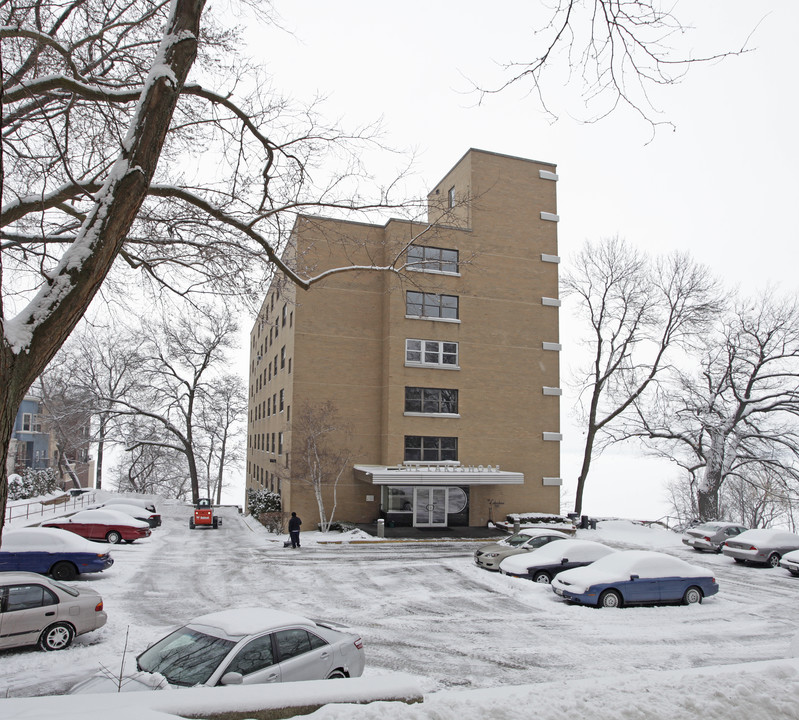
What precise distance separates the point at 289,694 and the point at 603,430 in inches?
1471

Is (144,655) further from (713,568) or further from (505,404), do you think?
(505,404)

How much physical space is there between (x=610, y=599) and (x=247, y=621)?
1094cm

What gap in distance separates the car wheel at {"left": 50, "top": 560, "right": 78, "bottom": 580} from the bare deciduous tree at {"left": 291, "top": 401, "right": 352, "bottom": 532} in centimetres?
1343

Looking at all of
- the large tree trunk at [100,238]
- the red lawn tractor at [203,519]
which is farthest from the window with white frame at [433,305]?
the large tree trunk at [100,238]

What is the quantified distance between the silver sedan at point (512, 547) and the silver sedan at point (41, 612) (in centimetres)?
1277

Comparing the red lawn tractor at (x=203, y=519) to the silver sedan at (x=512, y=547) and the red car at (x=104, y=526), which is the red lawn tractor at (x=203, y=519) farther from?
the silver sedan at (x=512, y=547)

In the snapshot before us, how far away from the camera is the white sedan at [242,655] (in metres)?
7.42

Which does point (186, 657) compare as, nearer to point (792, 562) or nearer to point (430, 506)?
point (792, 562)

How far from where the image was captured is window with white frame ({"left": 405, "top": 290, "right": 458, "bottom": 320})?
33.6m

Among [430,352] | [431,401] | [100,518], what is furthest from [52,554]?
[430,352]

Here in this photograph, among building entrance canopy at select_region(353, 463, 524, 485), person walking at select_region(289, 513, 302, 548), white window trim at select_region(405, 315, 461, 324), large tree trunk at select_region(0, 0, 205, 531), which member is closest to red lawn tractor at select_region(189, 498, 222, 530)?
building entrance canopy at select_region(353, 463, 524, 485)

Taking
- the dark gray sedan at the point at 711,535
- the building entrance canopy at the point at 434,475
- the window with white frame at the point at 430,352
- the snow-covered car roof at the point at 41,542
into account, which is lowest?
the dark gray sedan at the point at 711,535

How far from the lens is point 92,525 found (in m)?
26.1

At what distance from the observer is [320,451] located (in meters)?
31.1
